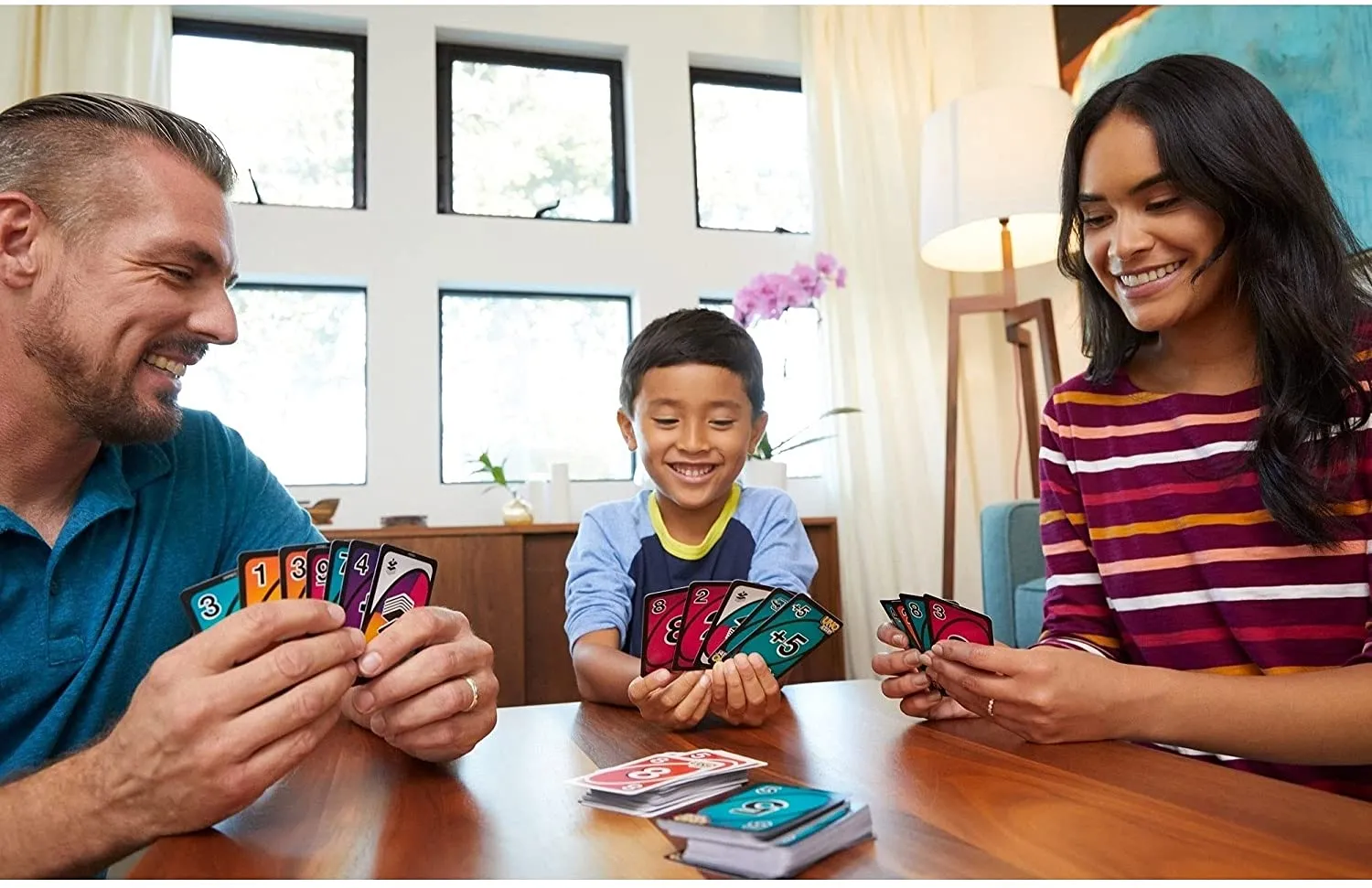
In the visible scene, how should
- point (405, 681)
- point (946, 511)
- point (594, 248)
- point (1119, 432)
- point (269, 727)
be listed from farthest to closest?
point (594, 248)
point (946, 511)
point (1119, 432)
point (405, 681)
point (269, 727)

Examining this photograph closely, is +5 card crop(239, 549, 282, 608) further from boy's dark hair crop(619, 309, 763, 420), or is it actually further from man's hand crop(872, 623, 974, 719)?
boy's dark hair crop(619, 309, 763, 420)

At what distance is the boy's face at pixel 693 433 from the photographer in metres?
1.78

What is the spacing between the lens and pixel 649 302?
13.5 feet

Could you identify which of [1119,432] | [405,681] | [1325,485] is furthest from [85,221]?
[1325,485]

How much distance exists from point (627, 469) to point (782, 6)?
233cm

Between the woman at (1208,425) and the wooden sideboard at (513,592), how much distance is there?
1.96 meters

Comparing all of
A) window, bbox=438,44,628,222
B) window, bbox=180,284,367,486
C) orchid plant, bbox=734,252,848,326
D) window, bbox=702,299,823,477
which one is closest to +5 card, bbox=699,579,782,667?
orchid plant, bbox=734,252,848,326

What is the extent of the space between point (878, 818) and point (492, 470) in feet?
10.4

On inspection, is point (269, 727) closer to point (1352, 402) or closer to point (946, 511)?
point (1352, 402)

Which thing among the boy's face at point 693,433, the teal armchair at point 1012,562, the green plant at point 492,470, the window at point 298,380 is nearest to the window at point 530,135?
the window at point 298,380

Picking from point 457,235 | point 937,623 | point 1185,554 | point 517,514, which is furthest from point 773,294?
point 937,623

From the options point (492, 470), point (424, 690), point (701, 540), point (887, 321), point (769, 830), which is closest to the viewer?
point (769, 830)

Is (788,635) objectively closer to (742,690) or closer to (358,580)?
(742,690)

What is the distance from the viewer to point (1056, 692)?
3.07 ft
